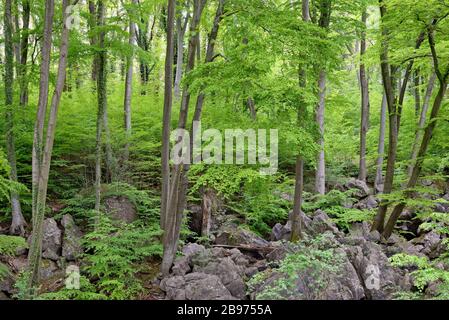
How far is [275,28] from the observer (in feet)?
20.7

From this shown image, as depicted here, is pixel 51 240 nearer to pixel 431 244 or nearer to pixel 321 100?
pixel 321 100

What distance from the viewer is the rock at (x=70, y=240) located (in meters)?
8.73

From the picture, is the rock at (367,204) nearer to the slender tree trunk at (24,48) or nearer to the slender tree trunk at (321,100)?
the slender tree trunk at (321,100)

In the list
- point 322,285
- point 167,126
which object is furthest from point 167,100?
point 322,285

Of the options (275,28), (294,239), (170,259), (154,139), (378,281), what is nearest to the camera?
(275,28)

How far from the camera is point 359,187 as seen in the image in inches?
552

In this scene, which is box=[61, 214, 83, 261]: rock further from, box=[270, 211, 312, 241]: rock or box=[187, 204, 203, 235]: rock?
box=[270, 211, 312, 241]: rock

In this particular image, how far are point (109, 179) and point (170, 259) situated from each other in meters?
4.74

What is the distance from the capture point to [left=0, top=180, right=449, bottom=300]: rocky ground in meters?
6.52

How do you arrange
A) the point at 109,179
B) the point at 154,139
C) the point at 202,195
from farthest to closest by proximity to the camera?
A: the point at 154,139 < the point at 109,179 < the point at 202,195

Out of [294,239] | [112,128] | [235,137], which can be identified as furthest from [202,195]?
[235,137]

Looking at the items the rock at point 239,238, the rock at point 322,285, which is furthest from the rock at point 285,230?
the rock at point 322,285

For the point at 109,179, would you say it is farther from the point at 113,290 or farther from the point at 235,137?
the point at 235,137

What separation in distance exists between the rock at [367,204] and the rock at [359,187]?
41 cm
